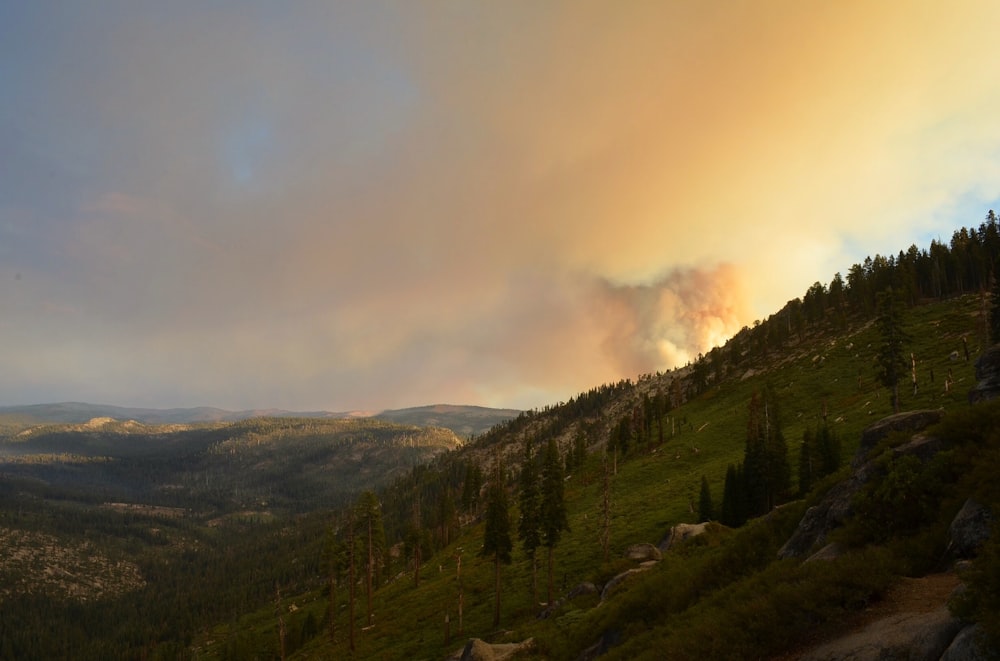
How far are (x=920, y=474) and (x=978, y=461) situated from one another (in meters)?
2.05

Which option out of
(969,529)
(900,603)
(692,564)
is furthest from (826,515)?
(900,603)

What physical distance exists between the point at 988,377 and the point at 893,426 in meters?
11.5

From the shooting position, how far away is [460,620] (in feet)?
190

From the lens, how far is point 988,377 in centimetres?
3322

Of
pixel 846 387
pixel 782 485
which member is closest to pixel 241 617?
pixel 782 485

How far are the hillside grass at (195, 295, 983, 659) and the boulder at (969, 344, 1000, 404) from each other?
4.07 metres

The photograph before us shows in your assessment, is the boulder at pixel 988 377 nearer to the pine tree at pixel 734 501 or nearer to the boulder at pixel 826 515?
the boulder at pixel 826 515

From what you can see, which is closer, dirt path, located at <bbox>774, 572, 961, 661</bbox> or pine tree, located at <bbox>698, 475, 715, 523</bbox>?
dirt path, located at <bbox>774, 572, 961, 661</bbox>

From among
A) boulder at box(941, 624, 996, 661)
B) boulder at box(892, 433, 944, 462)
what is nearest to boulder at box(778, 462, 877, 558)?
boulder at box(892, 433, 944, 462)

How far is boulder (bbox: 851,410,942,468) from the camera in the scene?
89.2 feet

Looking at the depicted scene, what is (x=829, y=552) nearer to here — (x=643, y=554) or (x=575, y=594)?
Answer: (x=643, y=554)

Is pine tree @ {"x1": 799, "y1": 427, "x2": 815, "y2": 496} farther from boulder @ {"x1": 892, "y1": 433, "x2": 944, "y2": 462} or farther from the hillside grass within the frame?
boulder @ {"x1": 892, "y1": 433, "x2": 944, "y2": 462}

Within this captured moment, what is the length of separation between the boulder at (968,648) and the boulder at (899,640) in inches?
27.6

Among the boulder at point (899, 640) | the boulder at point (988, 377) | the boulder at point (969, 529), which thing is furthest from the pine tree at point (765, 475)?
the boulder at point (899, 640)
